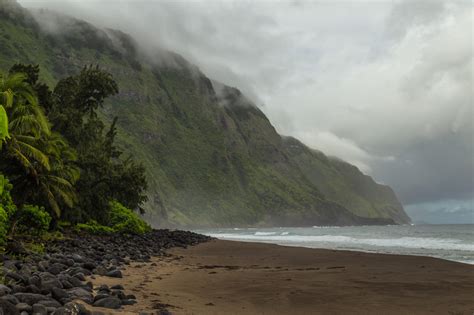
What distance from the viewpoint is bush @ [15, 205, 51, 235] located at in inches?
824

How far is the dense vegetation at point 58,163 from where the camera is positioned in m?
18.9

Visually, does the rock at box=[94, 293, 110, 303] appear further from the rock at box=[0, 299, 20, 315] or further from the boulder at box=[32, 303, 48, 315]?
the rock at box=[0, 299, 20, 315]

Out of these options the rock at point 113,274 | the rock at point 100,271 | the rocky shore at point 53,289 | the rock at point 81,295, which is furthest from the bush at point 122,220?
the rock at point 81,295

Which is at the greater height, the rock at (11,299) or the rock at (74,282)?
the rock at (11,299)

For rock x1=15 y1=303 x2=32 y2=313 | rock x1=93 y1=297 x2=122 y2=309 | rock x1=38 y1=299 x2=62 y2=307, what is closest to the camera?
rock x1=15 y1=303 x2=32 y2=313

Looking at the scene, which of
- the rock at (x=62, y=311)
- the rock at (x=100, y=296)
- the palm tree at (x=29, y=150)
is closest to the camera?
the rock at (x=62, y=311)

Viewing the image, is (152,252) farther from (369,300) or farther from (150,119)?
(150,119)

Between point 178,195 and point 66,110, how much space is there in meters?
141

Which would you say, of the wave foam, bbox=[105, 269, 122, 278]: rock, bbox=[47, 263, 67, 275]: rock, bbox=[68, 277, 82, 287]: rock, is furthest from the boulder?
the wave foam

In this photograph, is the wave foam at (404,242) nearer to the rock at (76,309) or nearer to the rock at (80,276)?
the rock at (80,276)

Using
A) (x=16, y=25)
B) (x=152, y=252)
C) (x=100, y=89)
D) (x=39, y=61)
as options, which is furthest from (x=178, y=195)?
(x=152, y=252)

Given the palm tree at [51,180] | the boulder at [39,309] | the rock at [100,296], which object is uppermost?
the palm tree at [51,180]

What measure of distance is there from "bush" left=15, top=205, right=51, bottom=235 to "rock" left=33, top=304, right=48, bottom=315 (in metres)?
15.6

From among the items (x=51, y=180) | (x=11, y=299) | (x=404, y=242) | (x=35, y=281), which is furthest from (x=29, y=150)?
(x=404, y=242)
